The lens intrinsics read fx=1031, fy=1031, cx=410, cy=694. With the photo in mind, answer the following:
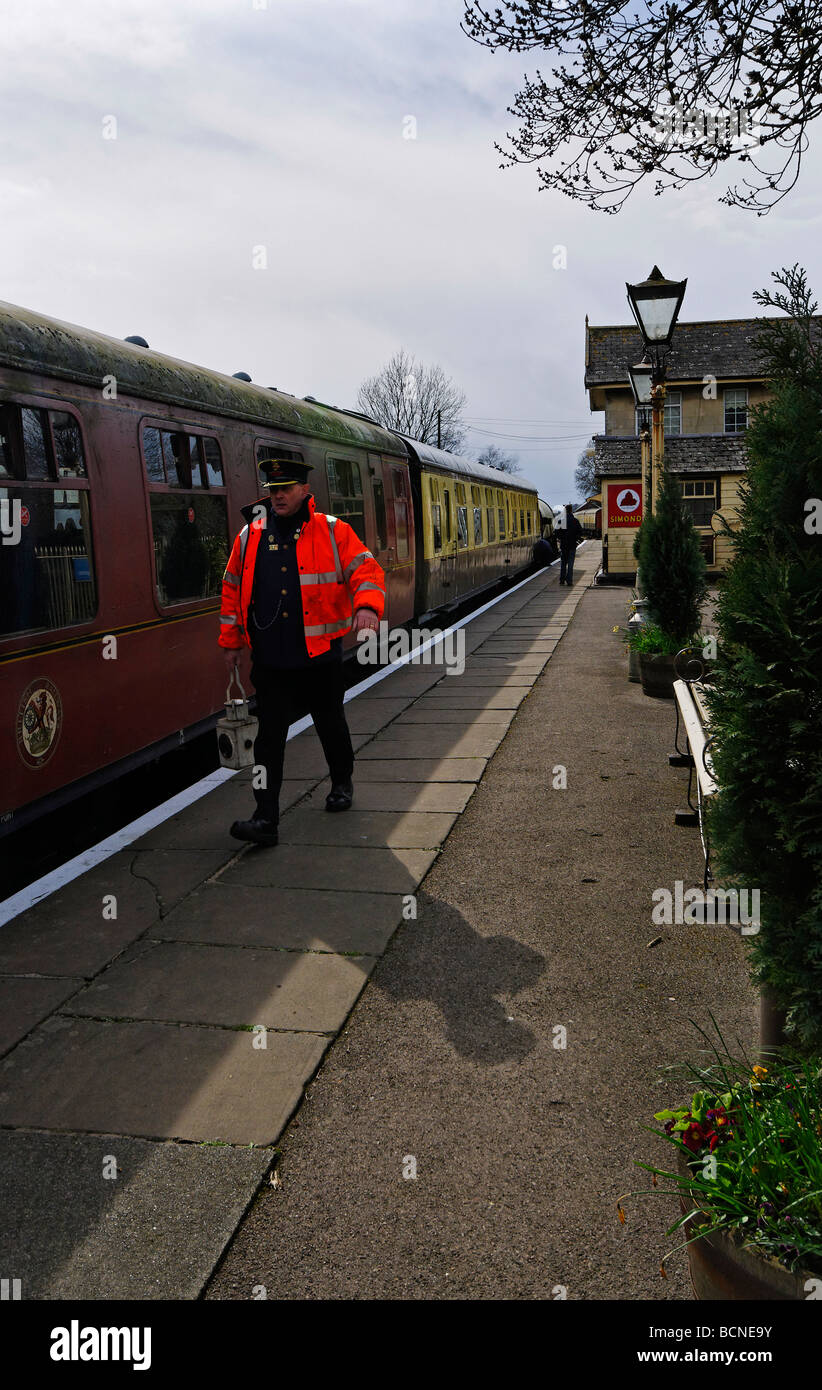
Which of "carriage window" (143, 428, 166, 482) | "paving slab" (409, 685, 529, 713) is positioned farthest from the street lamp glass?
"carriage window" (143, 428, 166, 482)

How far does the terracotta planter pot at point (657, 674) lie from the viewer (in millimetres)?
9609

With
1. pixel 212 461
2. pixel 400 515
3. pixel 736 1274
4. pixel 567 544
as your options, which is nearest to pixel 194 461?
pixel 212 461

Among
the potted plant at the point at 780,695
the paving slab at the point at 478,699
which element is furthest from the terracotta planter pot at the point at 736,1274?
the paving slab at the point at 478,699

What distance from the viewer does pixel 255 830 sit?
18.1ft

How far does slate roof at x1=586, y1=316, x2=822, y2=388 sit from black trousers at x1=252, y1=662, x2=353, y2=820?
2916 centimetres

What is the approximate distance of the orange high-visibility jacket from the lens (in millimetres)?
5664

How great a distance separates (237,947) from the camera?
14.1ft

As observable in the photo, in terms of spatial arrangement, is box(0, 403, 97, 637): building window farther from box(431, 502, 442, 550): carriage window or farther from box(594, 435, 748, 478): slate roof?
box(594, 435, 748, 478): slate roof

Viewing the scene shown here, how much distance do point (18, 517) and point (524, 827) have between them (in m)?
3.20

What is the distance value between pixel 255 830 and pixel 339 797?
2.92 ft

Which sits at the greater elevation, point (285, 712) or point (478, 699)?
point (285, 712)

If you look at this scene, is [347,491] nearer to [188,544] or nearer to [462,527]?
[188,544]
